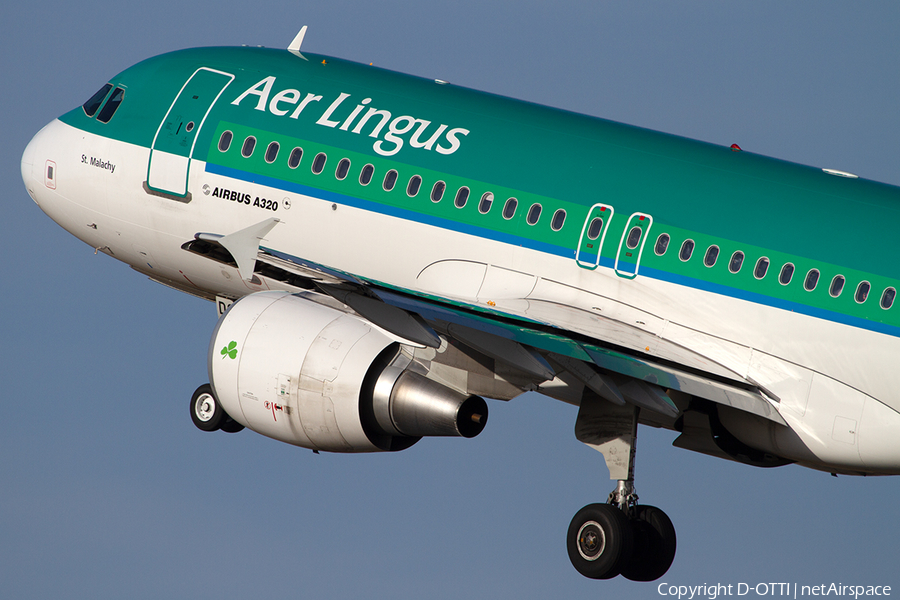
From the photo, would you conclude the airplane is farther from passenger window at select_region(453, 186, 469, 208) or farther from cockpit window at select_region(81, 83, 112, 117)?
cockpit window at select_region(81, 83, 112, 117)

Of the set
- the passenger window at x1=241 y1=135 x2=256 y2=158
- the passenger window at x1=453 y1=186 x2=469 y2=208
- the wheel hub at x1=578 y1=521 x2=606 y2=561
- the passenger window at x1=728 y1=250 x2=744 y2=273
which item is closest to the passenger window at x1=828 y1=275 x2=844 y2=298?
the passenger window at x1=728 y1=250 x2=744 y2=273

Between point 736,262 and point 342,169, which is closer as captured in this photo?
point 736,262

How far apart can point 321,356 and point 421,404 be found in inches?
66.5

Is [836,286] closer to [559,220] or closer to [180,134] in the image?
[559,220]

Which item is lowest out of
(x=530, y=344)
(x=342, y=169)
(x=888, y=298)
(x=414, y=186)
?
(x=530, y=344)

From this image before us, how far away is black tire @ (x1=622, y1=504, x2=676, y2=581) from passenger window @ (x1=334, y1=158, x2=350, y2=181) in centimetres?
731

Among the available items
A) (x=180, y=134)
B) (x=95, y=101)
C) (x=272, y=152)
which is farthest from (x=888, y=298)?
(x=95, y=101)

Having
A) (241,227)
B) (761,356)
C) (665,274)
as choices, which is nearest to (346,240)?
(241,227)

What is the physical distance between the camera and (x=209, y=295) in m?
25.3

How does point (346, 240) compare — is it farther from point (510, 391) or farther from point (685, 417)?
point (685, 417)

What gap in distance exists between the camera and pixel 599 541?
20266 millimetres

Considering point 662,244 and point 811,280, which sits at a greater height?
point 662,244

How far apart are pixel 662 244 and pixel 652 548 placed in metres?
5.08

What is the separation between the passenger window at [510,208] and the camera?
2105 centimetres
